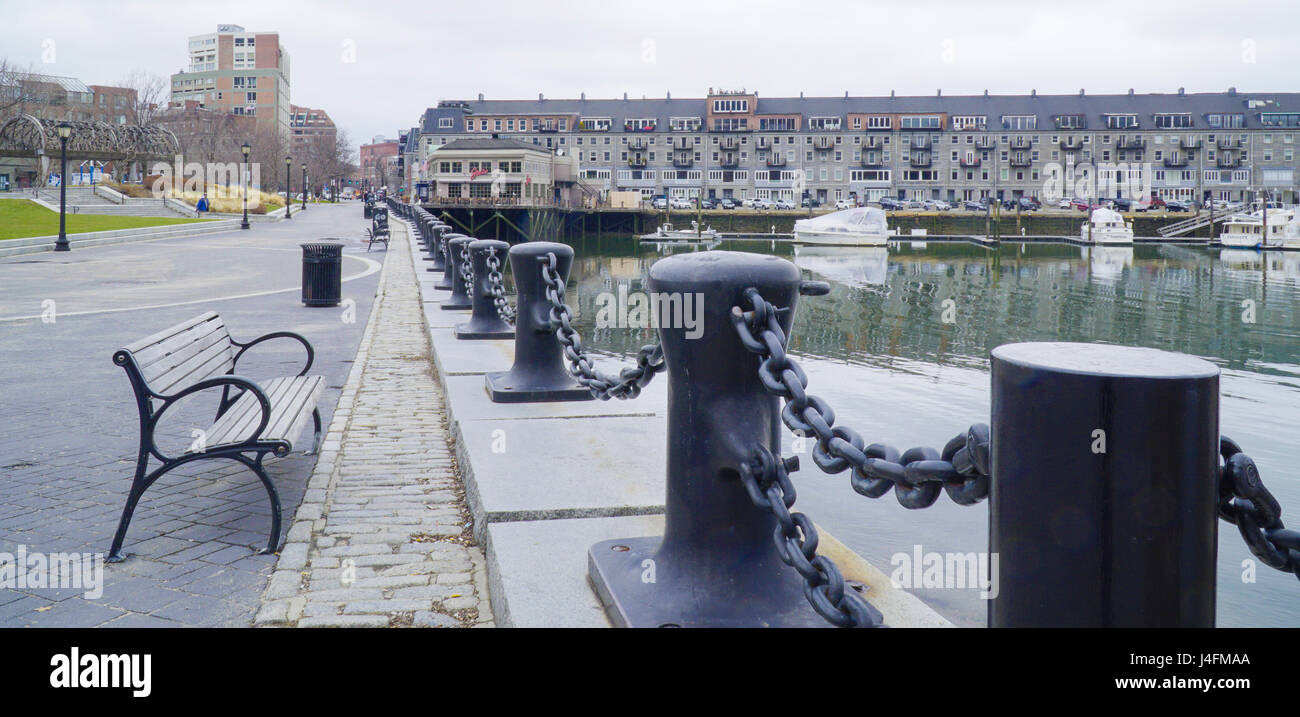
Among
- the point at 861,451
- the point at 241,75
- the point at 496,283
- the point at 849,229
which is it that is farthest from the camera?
the point at 241,75

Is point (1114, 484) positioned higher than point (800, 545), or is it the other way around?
point (1114, 484)

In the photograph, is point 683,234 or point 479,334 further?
point 683,234

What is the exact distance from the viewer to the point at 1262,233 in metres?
76.8

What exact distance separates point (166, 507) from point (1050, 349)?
4.61 metres

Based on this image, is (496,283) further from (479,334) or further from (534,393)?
(534,393)

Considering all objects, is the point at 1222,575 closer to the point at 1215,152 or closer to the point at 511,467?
the point at 511,467

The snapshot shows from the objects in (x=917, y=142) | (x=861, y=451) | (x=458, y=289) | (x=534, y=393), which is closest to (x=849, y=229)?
(x=917, y=142)

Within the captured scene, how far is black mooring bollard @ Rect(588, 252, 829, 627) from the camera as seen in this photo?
2.91m

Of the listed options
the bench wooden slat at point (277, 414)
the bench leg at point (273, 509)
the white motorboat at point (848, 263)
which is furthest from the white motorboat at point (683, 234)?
the bench leg at point (273, 509)

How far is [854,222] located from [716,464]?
7725cm

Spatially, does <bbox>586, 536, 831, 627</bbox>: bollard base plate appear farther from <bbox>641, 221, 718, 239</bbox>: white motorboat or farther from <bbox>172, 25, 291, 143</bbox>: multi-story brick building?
<bbox>172, 25, 291, 143</bbox>: multi-story brick building
